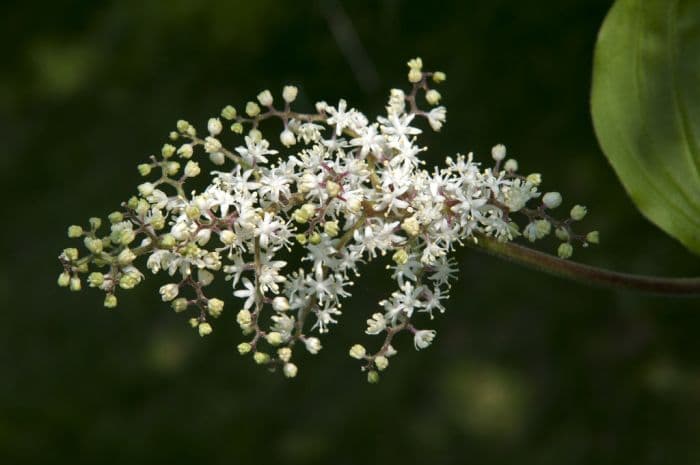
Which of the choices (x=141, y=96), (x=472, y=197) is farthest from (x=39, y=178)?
(x=472, y=197)

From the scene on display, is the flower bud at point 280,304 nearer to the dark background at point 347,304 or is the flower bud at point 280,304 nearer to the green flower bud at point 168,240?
the green flower bud at point 168,240

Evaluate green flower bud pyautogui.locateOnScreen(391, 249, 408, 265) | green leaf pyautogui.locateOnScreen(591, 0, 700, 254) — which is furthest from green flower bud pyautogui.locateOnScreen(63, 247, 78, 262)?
green leaf pyautogui.locateOnScreen(591, 0, 700, 254)

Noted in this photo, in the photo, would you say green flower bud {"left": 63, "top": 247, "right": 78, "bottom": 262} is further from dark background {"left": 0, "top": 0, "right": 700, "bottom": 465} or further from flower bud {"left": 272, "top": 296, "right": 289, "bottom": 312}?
dark background {"left": 0, "top": 0, "right": 700, "bottom": 465}

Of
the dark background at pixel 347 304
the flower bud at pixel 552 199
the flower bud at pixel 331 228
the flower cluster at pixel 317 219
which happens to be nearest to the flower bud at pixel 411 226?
the flower cluster at pixel 317 219

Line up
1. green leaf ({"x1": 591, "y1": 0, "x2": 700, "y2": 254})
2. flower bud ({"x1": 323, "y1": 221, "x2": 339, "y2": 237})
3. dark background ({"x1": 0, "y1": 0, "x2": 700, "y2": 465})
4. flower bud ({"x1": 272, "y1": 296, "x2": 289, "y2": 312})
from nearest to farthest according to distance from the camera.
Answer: flower bud ({"x1": 323, "y1": 221, "x2": 339, "y2": 237})
flower bud ({"x1": 272, "y1": 296, "x2": 289, "y2": 312})
green leaf ({"x1": 591, "y1": 0, "x2": 700, "y2": 254})
dark background ({"x1": 0, "y1": 0, "x2": 700, "y2": 465})

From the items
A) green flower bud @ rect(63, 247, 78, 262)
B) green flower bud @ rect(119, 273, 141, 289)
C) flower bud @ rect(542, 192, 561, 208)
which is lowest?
flower bud @ rect(542, 192, 561, 208)
